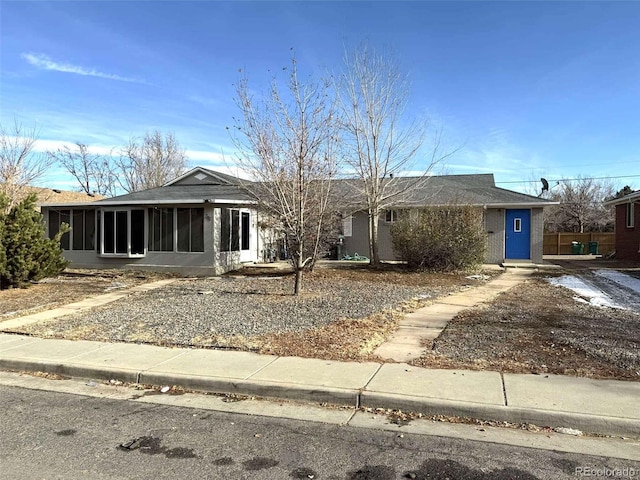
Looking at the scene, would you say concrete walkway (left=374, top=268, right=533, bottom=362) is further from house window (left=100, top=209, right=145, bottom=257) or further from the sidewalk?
house window (left=100, top=209, right=145, bottom=257)

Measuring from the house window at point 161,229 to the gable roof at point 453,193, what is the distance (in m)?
6.48

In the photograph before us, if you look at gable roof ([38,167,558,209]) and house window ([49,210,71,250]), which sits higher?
gable roof ([38,167,558,209])

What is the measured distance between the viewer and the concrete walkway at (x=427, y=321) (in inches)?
272

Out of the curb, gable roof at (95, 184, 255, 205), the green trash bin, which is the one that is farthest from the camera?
the green trash bin

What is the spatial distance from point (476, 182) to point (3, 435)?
24.2 meters

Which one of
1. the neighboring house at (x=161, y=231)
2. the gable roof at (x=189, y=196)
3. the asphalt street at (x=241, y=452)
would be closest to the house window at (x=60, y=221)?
the neighboring house at (x=161, y=231)

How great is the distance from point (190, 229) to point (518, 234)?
14.1 m

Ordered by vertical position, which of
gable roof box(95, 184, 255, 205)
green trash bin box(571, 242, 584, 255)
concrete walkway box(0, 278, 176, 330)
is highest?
gable roof box(95, 184, 255, 205)

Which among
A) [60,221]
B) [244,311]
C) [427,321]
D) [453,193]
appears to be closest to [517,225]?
[453,193]

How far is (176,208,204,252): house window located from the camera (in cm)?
1753

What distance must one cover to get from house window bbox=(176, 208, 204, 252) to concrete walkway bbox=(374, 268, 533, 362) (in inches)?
377

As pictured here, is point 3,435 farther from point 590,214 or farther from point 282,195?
point 590,214

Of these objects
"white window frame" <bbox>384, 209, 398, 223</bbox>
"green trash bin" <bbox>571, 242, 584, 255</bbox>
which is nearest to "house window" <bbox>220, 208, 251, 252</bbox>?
"white window frame" <bbox>384, 209, 398, 223</bbox>

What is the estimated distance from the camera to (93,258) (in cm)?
1914
